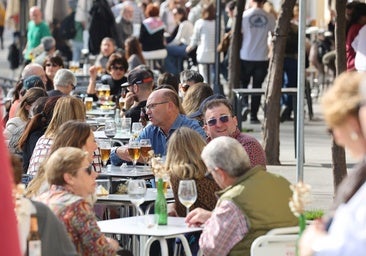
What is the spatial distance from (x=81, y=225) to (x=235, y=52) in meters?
14.8

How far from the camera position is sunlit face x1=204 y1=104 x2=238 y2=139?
11.6 m

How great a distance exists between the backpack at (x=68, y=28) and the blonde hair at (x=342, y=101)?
89.6 ft

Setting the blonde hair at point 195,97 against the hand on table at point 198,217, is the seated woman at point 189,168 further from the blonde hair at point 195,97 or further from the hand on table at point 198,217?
the blonde hair at point 195,97

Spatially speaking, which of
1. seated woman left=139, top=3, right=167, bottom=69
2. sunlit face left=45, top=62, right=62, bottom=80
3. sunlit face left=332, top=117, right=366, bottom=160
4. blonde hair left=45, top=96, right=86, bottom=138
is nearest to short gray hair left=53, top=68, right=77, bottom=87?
sunlit face left=45, top=62, right=62, bottom=80

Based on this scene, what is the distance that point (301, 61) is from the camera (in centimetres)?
1181

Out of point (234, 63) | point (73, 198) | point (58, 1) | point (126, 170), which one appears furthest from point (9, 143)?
point (58, 1)

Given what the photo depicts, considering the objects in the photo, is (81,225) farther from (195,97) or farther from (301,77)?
(195,97)

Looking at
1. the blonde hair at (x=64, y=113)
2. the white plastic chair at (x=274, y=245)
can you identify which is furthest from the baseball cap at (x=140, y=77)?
the white plastic chair at (x=274, y=245)

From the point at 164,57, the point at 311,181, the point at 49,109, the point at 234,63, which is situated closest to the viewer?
the point at 49,109

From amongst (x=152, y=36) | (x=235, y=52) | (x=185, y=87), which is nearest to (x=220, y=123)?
(x=185, y=87)

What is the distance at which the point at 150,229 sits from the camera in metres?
9.12

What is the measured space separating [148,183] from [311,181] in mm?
4904

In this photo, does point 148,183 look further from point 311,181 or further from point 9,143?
point 311,181

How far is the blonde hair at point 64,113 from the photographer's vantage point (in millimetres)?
11828
